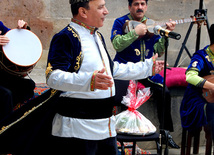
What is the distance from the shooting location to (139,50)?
427 centimetres

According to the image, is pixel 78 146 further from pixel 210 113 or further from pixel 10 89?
pixel 210 113

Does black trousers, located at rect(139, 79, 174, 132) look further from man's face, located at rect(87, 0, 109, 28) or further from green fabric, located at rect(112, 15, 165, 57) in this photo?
man's face, located at rect(87, 0, 109, 28)

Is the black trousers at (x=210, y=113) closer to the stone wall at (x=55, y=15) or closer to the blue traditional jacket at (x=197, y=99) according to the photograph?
the blue traditional jacket at (x=197, y=99)

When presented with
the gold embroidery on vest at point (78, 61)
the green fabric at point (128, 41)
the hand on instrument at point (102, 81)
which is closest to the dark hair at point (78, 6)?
the gold embroidery on vest at point (78, 61)

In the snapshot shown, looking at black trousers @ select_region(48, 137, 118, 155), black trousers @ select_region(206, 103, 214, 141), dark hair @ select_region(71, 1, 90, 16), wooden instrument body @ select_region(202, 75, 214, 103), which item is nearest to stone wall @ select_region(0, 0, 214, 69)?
wooden instrument body @ select_region(202, 75, 214, 103)

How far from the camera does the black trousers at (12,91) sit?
3.59 m

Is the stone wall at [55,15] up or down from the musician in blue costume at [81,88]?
up

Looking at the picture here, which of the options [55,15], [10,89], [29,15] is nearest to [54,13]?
[55,15]

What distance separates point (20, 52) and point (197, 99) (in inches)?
79.5

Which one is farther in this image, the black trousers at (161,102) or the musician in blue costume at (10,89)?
the black trousers at (161,102)

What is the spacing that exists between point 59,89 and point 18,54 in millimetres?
1685

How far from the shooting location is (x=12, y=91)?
12.5ft

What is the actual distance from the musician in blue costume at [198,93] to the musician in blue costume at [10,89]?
5.76 ft

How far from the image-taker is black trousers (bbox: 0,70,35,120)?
3.59 m
